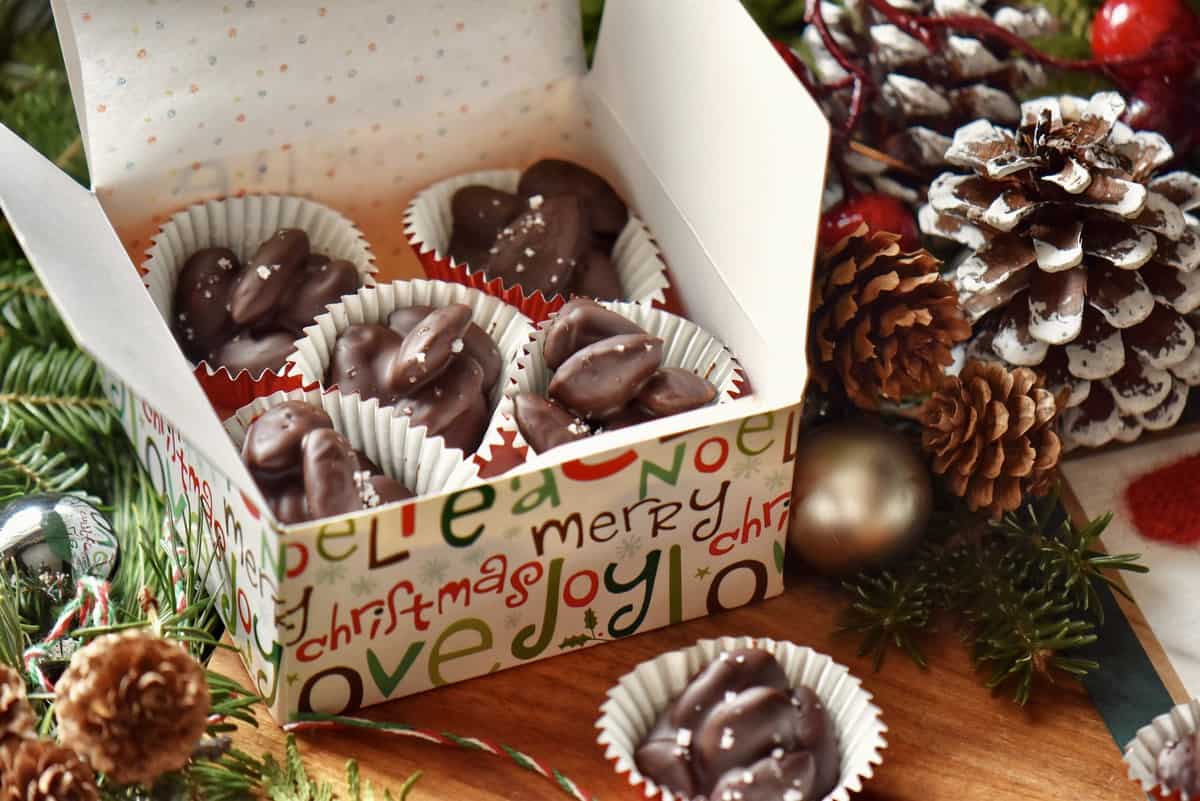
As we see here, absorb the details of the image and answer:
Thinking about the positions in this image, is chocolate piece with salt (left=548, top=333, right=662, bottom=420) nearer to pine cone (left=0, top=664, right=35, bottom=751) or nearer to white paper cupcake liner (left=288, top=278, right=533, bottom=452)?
white paper cupcake liner (left=288, top=278, right=533, bottom=452)

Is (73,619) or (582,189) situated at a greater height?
(582,189)

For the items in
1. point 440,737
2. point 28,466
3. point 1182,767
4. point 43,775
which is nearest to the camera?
point 43,775

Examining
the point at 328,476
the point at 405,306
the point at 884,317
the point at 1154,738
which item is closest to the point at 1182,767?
the point at 1154,738

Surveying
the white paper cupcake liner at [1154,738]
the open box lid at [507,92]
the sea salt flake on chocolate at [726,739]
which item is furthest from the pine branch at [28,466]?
the white paper cupcake liner at [1154,738]

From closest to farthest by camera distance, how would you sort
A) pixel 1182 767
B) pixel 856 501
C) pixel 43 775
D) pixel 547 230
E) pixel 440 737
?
pixel 43 775 → pixel 1182 767 → pixel 440 737 → pixel 856 501 → pixel 547 230

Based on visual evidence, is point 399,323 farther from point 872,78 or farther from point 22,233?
point 872,78

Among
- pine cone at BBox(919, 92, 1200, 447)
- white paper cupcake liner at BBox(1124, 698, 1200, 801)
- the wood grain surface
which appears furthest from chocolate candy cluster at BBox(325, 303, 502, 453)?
white paper cupcake liner at BBox(1124, 698, 1200, 801)

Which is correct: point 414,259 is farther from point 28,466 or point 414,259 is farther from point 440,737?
point 440,737

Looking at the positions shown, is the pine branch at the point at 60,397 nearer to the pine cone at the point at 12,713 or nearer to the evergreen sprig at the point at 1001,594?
the pine cone at the point at 12,713
